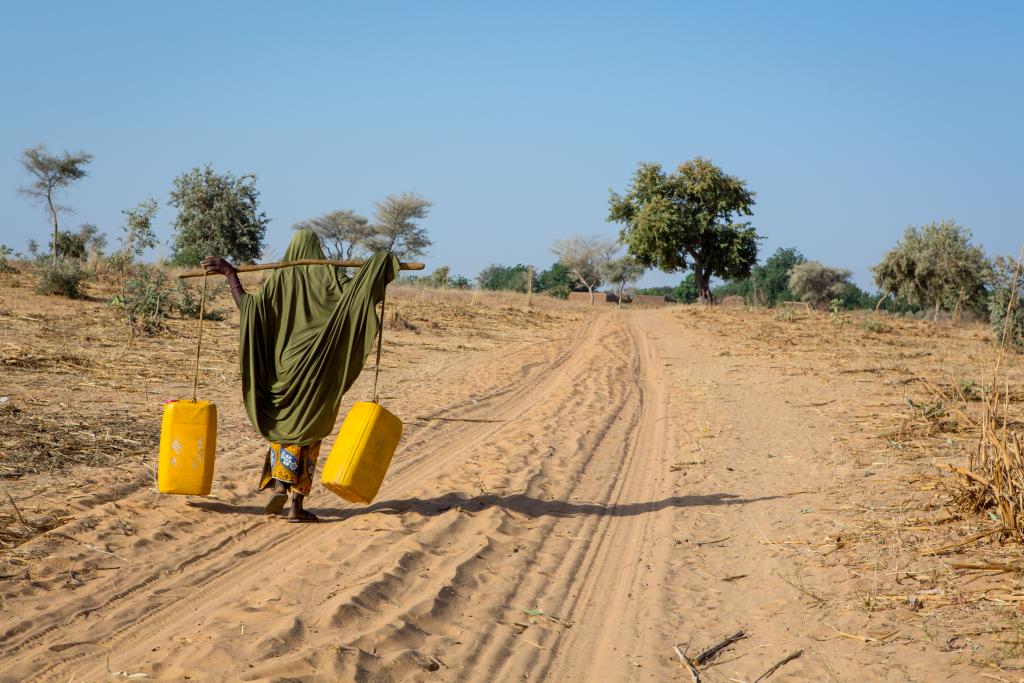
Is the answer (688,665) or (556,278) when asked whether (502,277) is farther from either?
(688,665)

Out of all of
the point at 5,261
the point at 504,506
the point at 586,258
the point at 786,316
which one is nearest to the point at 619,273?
the point at 586,258

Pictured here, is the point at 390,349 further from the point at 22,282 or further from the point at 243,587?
the point at 243,587

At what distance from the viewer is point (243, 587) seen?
452 centimetres

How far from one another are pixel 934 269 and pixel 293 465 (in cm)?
3725

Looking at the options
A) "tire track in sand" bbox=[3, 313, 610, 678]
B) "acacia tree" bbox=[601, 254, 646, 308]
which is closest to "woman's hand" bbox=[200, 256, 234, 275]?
"tire track in sand" bbox=[3, 313, 610, 678]

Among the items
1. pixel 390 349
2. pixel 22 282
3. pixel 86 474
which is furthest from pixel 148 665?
pixel 22 282

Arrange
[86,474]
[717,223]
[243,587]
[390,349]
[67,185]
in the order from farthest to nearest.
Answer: [717,223] → [67,185] → [390,349] → [86,474] → [243,587]

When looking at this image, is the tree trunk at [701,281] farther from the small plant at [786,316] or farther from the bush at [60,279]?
the bush at [60,279]

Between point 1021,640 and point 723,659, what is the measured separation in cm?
126

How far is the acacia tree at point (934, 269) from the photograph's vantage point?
1441 inches

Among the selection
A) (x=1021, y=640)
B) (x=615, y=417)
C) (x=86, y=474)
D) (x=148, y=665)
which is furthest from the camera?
(x=615, y=417)

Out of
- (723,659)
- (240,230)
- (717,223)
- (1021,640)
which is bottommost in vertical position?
(723,659)

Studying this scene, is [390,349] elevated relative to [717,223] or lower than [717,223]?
lower

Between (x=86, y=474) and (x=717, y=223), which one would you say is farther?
(x=717, y=223)
